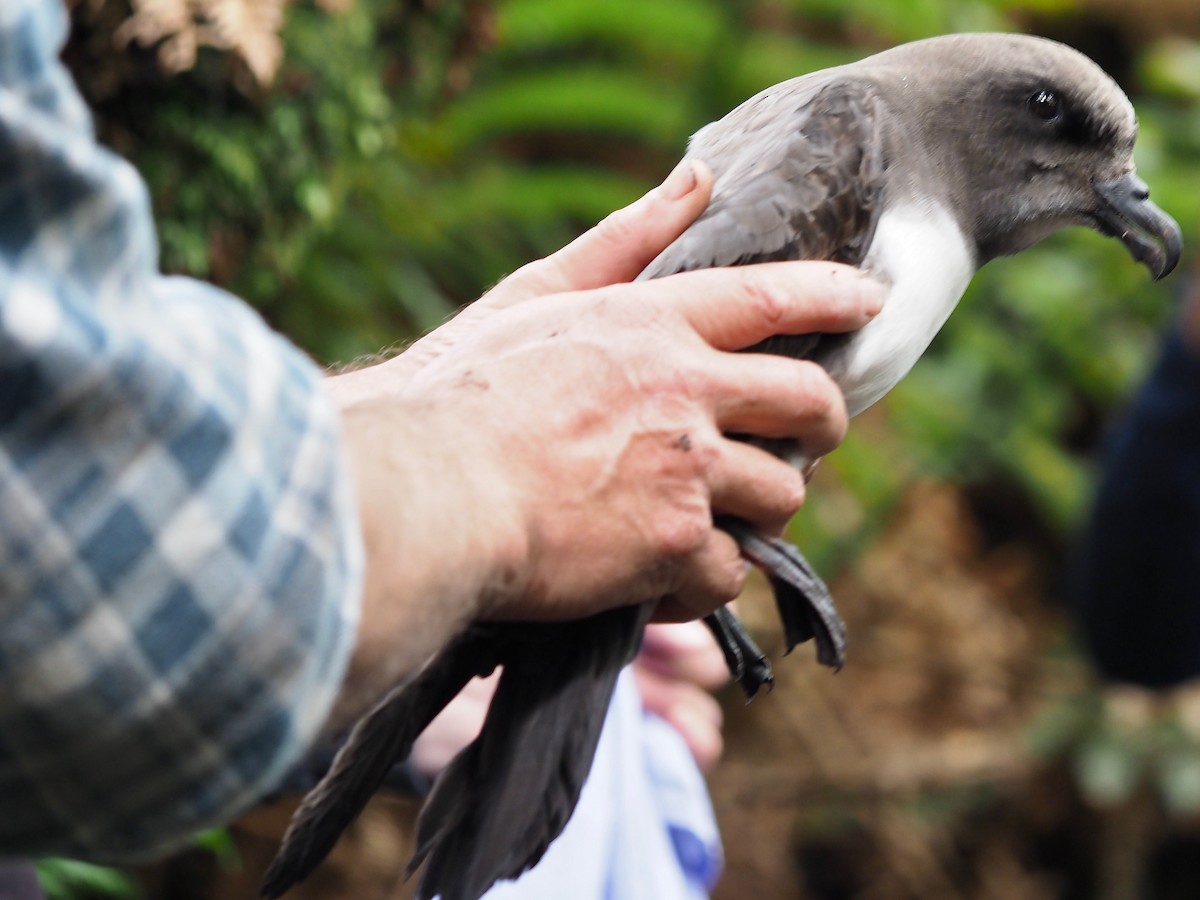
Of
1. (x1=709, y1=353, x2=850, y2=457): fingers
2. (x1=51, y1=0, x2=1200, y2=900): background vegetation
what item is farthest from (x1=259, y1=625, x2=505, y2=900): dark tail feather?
(x1=51, y1=0, x2=1200, y2=900): background vegetation

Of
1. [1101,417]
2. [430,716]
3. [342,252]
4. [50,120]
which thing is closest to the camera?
[50,120]

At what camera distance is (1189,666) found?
8.83ft

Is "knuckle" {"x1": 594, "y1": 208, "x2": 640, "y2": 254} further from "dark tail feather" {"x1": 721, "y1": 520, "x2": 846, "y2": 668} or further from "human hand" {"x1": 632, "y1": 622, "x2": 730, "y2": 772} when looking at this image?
"human hand" {"x1": 632, "y1": 622, "x2": 730, "y2": 772}

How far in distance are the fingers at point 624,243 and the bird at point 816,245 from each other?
2 centimetres

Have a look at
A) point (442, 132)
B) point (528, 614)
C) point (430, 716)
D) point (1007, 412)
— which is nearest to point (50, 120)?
point (528, 614)

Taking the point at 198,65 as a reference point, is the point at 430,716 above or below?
below

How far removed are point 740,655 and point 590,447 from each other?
476mm

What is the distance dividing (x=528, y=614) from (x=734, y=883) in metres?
2.65

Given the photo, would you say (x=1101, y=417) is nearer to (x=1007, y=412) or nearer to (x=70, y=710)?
(x=1007, y=412)

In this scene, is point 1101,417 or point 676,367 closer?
point 676,367

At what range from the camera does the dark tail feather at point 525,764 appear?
1046 millimetres

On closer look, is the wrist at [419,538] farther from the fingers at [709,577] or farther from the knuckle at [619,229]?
the knuckle at [619,229]

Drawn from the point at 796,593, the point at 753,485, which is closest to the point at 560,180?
the point at 796,593

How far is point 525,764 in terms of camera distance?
3.52ft
